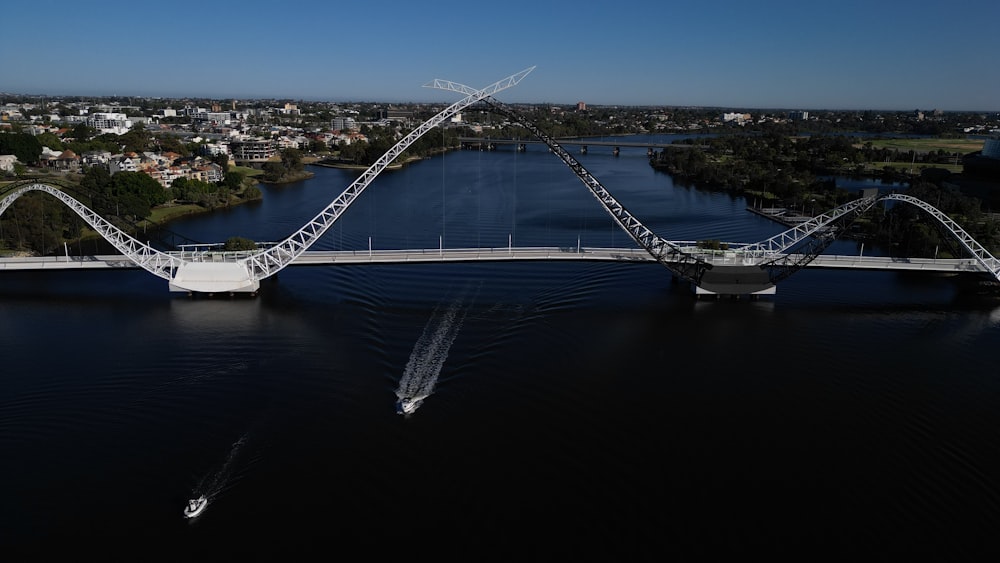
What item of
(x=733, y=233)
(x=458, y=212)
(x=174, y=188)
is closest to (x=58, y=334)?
(x=458, y=212)

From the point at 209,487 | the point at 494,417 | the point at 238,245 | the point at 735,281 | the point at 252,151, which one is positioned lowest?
the point at 209,487

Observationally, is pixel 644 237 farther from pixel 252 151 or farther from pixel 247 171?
pixel 252 151

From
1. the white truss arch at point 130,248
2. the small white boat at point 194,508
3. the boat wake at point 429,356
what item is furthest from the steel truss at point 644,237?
the small white boat at point 194,508

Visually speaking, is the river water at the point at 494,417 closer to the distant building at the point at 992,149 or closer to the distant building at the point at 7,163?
the distant building at the point at 7,163

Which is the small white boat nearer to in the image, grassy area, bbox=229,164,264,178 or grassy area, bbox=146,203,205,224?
grassy area, bbox=146,203,205,224

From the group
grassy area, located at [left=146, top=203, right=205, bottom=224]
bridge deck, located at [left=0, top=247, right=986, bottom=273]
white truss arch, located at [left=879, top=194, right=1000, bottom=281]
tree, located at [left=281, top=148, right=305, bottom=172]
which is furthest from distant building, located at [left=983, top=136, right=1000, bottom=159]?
grassy area, located at [left=146, top=203, right=205, bottom=224]

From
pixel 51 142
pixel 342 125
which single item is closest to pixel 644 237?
pixel 51 142

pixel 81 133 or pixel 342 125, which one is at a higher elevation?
pixel 342 125

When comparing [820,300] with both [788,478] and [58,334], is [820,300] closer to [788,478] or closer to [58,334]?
[788,478]
